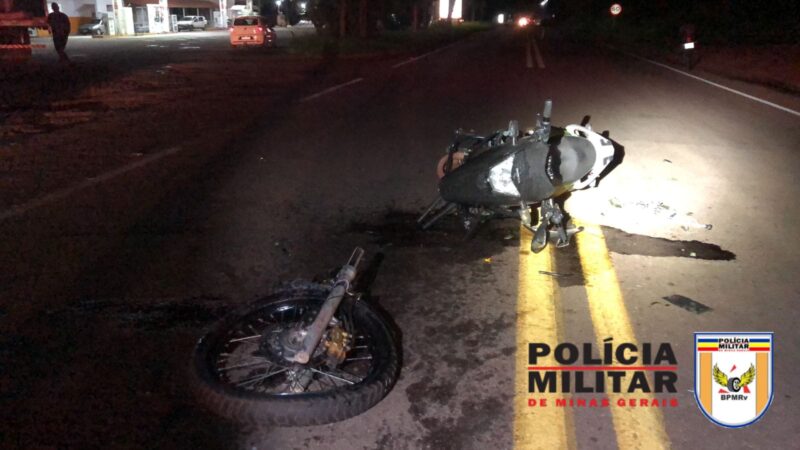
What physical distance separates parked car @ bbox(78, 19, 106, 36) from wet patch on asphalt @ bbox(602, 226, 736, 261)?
4928 cm

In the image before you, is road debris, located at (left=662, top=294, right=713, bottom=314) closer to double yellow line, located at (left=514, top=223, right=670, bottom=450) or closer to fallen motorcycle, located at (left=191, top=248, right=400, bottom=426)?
double yellow line, located at (left=514, top=223, right=670, bottom=450)

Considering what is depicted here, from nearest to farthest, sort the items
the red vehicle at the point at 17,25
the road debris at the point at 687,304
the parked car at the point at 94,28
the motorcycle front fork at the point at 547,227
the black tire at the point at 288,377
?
the black tire at the point at 288,377
the road debris at the point at 687,304
the motorcycle front fork at the point at 547,227
the red vehicle at the point at 17,25
the parked car at the point at 94,28

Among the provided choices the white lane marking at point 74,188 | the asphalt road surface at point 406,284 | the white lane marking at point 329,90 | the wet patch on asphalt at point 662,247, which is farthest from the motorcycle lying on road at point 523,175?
the white lane marking at point 329,90

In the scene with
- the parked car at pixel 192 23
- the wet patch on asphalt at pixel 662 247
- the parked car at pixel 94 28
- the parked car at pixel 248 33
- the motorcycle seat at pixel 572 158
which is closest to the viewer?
the motorcycle seat at pixel 572 158

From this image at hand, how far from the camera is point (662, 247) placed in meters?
5.55

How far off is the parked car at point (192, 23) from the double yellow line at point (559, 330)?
60.1 meters

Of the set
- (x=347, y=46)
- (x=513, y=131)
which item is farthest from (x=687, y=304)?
(x=347, y=46)

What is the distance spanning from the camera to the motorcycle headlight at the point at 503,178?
498 centimetres

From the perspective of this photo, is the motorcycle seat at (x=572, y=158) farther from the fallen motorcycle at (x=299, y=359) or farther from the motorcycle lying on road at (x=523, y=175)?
the fallen motorcycle at (x=299, y=359)

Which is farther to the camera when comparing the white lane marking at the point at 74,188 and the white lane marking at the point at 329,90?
the white lane marking at the point at 329,90

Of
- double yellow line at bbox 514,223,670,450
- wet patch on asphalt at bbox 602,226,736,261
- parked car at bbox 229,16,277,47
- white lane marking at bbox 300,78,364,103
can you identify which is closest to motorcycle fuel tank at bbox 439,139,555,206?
double yellow line at bbox 514,223,670,450

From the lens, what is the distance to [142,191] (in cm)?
683

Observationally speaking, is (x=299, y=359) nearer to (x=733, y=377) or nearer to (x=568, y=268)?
(x=733, y=377)

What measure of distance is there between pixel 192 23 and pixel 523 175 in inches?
2412
